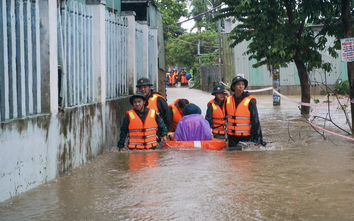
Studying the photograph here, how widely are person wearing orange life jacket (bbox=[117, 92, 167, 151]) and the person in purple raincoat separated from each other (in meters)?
0.64

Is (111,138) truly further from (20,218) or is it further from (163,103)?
(20,218)

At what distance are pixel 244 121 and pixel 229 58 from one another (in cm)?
2276

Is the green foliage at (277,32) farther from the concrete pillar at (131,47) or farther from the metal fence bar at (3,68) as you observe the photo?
the metal fence bar at (3,68)

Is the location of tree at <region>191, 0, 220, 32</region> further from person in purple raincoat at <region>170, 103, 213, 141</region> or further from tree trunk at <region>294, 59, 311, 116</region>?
person in purple raincoat at <region>170, 103, 213, 141</region>

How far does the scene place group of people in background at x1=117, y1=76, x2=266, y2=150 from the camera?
333 inches

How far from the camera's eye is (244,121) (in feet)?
29.3

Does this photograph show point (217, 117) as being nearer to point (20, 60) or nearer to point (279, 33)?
point (279, 33)

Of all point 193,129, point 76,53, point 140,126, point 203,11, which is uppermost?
point 203,11

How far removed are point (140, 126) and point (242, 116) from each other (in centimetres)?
182

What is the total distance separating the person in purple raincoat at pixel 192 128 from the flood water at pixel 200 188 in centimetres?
35

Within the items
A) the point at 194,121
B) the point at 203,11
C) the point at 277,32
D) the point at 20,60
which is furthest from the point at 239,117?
the point at 203,11

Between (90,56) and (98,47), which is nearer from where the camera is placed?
(90,56)

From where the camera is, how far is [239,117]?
29.3 ft

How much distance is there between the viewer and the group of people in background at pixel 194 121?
8469mm
